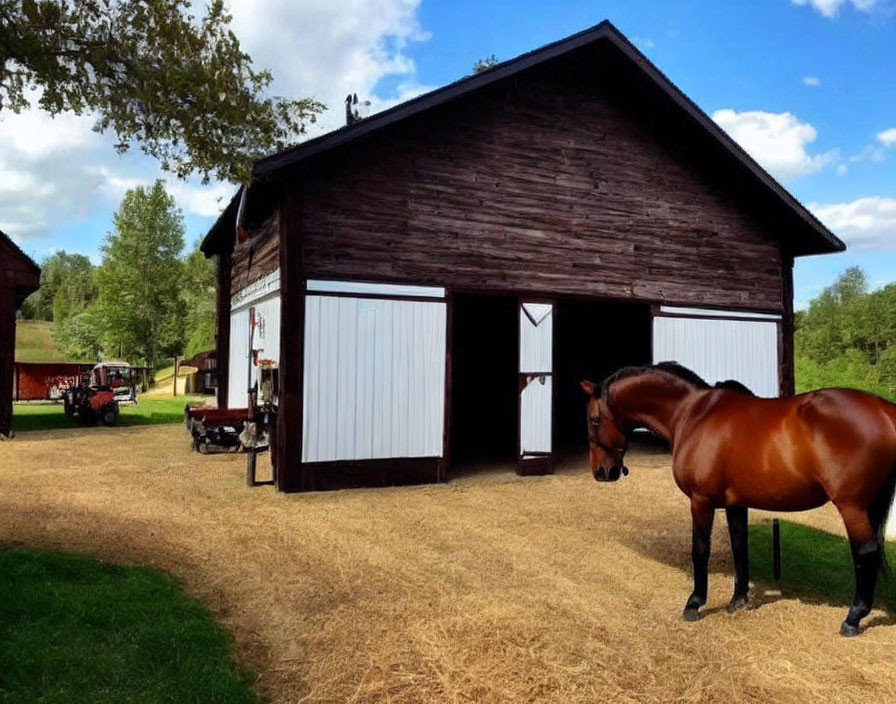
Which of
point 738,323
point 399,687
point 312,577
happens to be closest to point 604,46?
point 738,323

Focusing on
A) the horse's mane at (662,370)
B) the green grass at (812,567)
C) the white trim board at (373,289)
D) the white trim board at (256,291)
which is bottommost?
the green grass at (812,567)

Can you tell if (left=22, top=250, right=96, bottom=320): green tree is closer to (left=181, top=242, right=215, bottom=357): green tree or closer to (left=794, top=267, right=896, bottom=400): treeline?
(left=181, top=242, right=215, bottom=357): green tree

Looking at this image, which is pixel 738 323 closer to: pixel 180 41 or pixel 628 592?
pixel 628 592

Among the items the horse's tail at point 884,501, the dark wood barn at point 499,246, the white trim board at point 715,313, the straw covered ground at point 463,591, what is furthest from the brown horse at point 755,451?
the white trim board at point 715,313

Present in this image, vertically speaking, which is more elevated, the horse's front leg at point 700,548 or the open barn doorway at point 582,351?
the open barn doorway at point 582,351

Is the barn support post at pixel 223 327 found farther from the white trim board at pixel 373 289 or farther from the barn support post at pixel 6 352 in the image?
the white trim board at pixel 373 289

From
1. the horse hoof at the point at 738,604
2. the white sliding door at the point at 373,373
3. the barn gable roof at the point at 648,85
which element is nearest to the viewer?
the horse hoof at the point at 738,604

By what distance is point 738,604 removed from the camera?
17.3 ft

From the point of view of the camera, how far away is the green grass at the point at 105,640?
12.3ft

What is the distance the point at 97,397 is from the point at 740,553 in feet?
68.9

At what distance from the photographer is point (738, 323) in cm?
1411

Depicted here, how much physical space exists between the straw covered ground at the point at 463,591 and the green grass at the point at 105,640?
0.30 meters

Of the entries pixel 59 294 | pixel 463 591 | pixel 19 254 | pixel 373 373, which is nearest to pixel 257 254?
pixel 373 373

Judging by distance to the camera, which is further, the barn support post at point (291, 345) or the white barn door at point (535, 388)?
the white barn door at point (535, 388)
